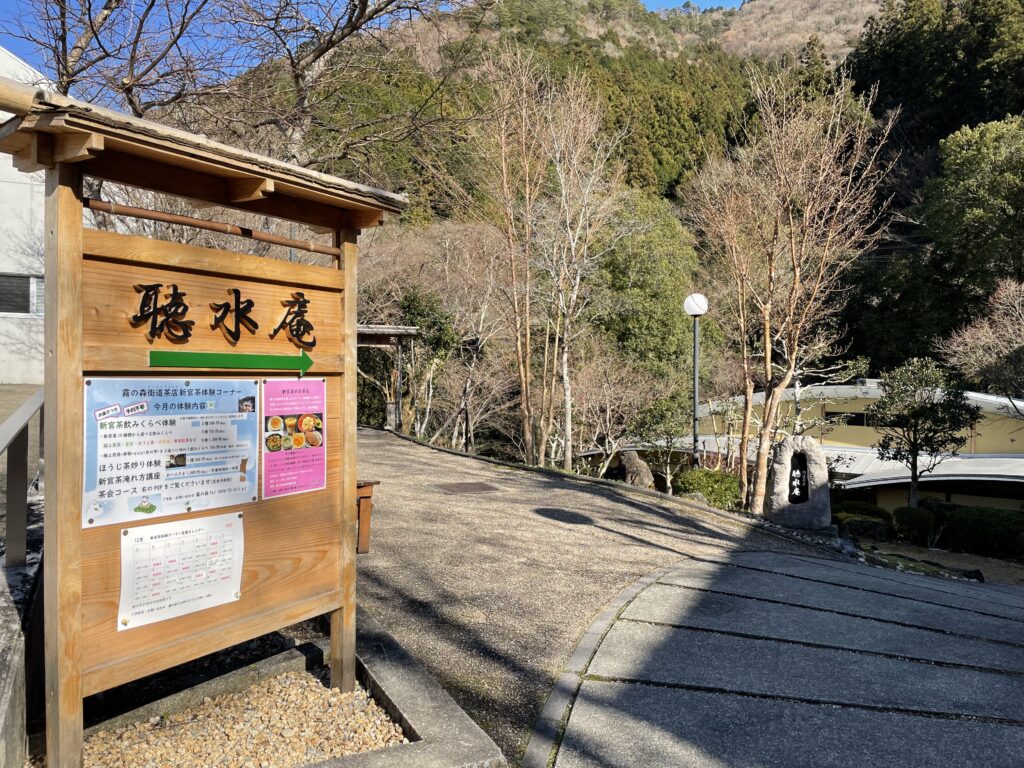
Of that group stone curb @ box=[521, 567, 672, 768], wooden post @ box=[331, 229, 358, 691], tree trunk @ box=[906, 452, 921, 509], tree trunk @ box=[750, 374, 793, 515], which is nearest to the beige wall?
tree trunk @ box=[906, 452, 921, 509]

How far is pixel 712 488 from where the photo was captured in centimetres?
1116

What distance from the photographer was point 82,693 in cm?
220

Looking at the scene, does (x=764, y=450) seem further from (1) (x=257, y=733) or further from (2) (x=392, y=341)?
(1) (x=257, y=733)

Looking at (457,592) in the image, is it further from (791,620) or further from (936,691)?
(936,691)

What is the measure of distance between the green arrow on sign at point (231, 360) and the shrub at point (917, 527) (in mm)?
14452

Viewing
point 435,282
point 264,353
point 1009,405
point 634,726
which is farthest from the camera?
point 435,282

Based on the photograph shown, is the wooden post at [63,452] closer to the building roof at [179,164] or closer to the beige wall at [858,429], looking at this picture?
the building roof at [179,164]

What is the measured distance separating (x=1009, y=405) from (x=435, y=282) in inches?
561

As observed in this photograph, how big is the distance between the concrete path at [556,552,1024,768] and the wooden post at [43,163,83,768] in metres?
1.73

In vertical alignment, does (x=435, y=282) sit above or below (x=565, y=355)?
above

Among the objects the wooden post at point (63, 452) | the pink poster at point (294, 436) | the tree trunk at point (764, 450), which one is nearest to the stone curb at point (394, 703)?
the wooden post at point (63, 452)

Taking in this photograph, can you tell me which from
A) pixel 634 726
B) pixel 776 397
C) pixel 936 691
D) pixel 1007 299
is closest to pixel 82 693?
pixel 634 726

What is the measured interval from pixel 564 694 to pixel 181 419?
2041mm

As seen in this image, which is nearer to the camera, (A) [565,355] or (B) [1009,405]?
(A) [565,355]
